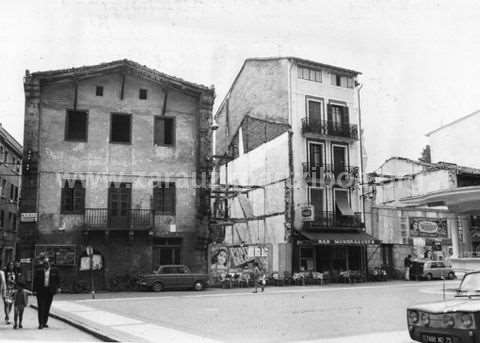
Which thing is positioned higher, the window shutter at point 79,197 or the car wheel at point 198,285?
the window shutter at point 79,197

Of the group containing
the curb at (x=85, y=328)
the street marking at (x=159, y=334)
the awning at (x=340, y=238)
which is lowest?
the curb at (x=85, y=328)

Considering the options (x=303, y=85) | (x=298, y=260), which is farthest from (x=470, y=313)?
(x=303, y=85)

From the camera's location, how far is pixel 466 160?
42.5 meters

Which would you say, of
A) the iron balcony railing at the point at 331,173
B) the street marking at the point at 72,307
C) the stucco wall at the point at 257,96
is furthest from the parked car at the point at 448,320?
the stucco wall at the point at 257,96

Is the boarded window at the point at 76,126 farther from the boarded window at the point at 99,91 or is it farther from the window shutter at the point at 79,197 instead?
the window shutter at the point at 79,197

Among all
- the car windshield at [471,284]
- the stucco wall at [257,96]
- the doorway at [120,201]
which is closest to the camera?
the car windshield at [471,284]

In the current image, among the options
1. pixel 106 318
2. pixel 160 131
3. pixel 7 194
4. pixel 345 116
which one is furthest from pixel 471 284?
pixel 7 194

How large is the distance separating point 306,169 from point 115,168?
43.3 ft

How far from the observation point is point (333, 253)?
36.0 meters

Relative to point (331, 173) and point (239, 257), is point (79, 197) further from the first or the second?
point (331, 173)

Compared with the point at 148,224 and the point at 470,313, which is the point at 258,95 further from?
the point at 470,313

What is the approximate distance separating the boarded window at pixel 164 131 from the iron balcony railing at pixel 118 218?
4.16 metres

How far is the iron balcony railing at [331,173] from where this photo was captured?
118 ft

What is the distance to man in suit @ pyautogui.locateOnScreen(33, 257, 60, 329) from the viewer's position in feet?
42.4
